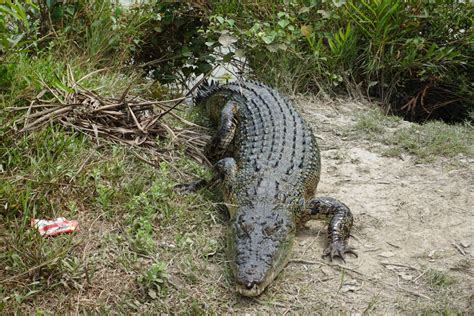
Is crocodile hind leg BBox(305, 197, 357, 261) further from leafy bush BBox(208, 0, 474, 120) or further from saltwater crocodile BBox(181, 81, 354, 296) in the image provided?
leafy bush BBox(208, 0, 474, 120)

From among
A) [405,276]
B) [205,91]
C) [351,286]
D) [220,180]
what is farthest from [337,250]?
[205,91]

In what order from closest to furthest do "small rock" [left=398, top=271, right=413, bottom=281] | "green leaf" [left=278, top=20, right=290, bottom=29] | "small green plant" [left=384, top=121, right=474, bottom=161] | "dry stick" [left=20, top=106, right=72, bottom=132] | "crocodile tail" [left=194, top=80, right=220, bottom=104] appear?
"small rock" [left=398, top=271, right=413, bottom=281] → "dry stick" [left=20, top=106, right=72, bottom=132] → "small green plant" [left=384, top=121, right=474, bottom=161] → "crocodile tail" [left=194, top=80, right=220, bottom=104] → "green leaf" [left=278, top=20, right=290, bottom=29]

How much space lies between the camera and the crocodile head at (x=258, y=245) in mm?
3652

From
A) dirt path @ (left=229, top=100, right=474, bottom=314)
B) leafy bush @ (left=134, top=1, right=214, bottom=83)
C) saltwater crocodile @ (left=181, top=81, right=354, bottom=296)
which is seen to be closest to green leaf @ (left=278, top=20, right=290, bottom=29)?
saltwater crocodile @ (left=181, top=81, right=354, bottom=296)

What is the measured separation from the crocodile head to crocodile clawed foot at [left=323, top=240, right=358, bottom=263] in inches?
10.0

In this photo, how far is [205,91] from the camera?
6406 mm

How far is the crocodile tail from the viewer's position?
621cm

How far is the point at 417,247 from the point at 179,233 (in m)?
1.60

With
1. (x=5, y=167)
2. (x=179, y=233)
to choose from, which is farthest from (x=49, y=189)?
(x=179, y=233)

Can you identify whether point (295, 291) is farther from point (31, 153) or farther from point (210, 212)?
point (31, 153)

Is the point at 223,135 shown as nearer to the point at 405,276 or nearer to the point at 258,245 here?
the point at 258,245

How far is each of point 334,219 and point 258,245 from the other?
2.30ft

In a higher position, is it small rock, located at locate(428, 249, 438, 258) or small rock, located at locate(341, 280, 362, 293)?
small rock, located at locate(428, 249, 438, 258)

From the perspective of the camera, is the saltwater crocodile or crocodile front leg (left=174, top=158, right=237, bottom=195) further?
crocodile front leg (left=174, top=158, right=237, bottom=195)
